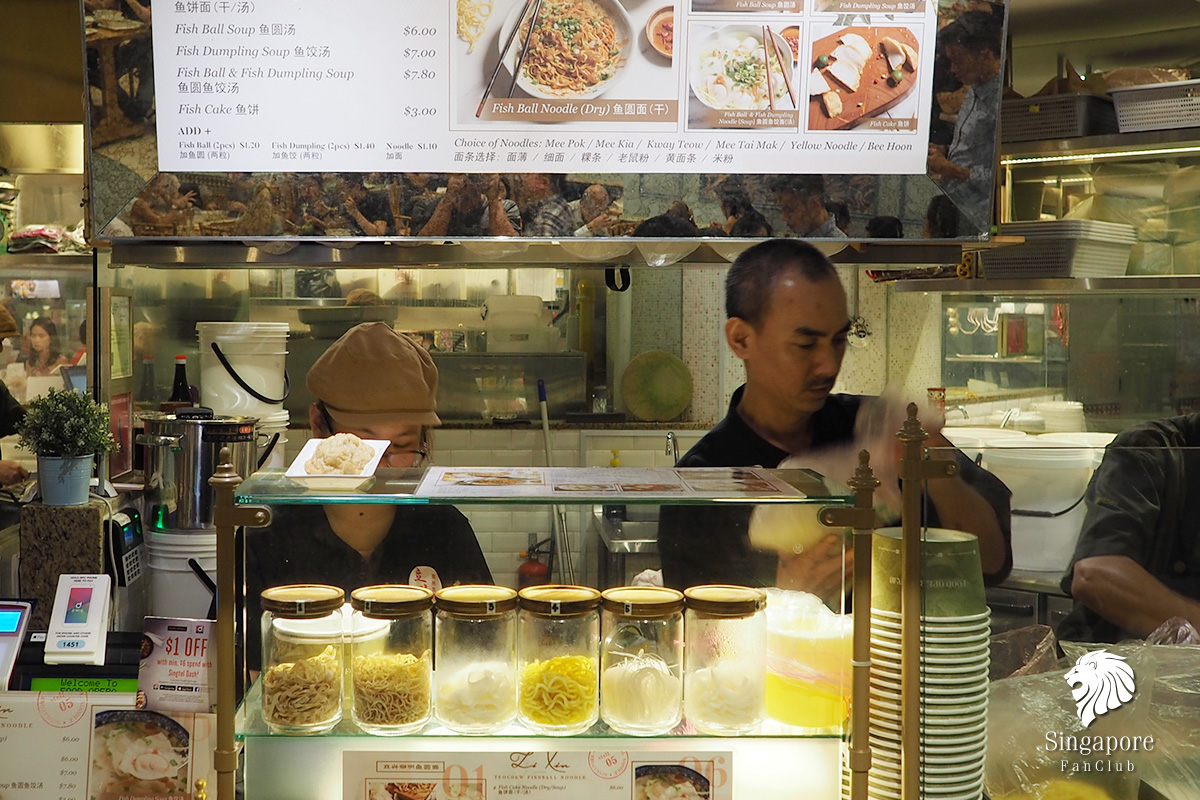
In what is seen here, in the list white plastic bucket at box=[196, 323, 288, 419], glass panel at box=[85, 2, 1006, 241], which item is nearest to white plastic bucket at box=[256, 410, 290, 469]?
white plastic bucket at box=[196, 323, 288, 419]

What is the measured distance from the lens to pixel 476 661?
161 cm

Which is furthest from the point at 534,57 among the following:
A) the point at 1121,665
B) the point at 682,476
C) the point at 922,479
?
the point at 1121,665

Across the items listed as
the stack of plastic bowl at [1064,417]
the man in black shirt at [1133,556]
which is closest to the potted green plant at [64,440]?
the man in black shirt at [1133,556]

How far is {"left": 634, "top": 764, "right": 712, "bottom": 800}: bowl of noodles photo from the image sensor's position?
1.58 meters

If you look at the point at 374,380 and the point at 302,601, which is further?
the point at 374,380

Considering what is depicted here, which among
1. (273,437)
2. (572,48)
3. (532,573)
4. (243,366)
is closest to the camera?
(532,573)

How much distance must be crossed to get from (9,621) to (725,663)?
118 centimetres

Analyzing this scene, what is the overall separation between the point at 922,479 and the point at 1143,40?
2.95m

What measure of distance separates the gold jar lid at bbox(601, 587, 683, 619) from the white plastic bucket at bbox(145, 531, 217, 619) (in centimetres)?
140

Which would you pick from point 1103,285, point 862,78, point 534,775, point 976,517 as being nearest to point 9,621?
point 534,775

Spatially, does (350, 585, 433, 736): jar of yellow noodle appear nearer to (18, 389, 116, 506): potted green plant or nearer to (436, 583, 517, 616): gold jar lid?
(436, 583, 517, 616): gold jar lid

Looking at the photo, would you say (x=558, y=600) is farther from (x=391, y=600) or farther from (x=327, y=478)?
(x=327, y=478)

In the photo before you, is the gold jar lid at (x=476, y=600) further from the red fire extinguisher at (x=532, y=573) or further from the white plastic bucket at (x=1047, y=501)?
the white plastic bucket at (x=1047, y=501)

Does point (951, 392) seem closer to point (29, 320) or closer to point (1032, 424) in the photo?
point (1032, 424)
